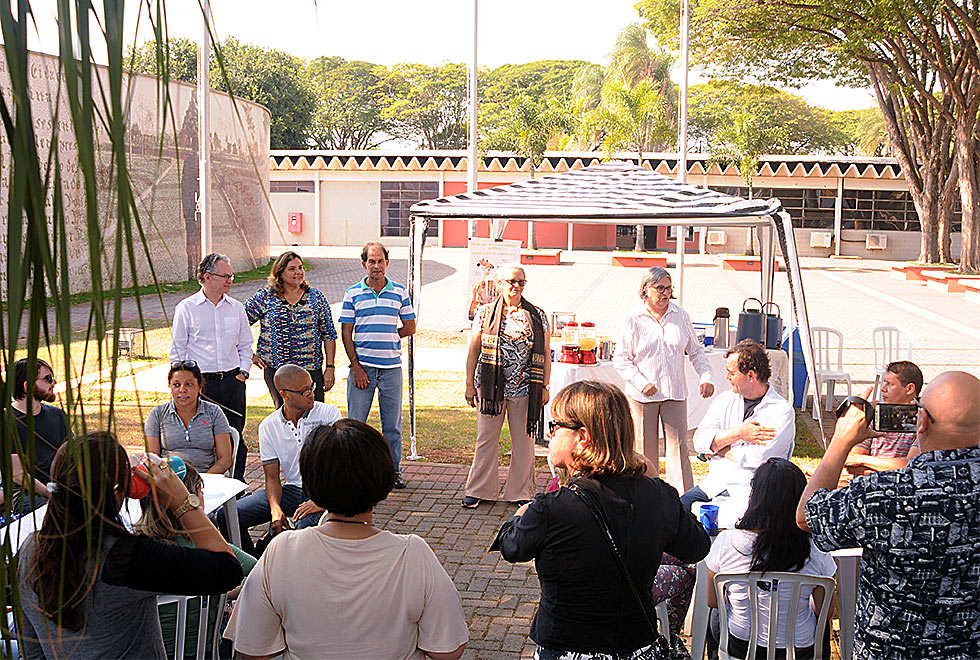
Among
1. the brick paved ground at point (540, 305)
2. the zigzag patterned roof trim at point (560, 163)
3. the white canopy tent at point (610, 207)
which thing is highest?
the zigzag patterned roof trim at point (560, 163)

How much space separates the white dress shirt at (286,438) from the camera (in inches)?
193

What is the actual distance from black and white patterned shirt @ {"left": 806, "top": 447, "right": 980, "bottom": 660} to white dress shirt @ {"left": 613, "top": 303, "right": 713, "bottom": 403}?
3805 mm

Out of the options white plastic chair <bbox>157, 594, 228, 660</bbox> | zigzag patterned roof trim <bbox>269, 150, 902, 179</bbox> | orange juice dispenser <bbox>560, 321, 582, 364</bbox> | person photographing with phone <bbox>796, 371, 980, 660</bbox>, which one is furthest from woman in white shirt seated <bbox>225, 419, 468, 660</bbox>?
zigzag patterned roof trim <bbox>269, 150, 902, 179</bbox>

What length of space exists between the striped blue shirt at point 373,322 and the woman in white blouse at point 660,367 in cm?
167

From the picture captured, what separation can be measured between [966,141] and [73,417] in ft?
92.7

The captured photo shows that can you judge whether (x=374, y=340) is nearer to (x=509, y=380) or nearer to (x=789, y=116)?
(x=509, y=380)

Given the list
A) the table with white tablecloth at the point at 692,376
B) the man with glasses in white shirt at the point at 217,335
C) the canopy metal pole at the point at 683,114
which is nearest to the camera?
the man with glasses in white shirt at the point at 217,335

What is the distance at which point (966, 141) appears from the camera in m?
25.0

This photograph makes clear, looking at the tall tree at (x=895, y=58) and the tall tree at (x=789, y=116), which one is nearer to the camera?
the tall tree at (x=895, y=58)

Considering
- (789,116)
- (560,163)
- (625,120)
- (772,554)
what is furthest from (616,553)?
(789,116)

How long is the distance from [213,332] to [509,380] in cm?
206

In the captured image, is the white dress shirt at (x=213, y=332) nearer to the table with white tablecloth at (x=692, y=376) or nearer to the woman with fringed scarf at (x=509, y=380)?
the woman with fringed scarf at (x=509, y=380)

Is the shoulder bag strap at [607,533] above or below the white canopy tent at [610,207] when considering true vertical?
below

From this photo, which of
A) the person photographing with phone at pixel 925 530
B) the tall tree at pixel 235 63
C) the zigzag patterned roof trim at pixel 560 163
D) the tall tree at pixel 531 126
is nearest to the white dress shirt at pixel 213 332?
the tall tree at pixel 235 63
